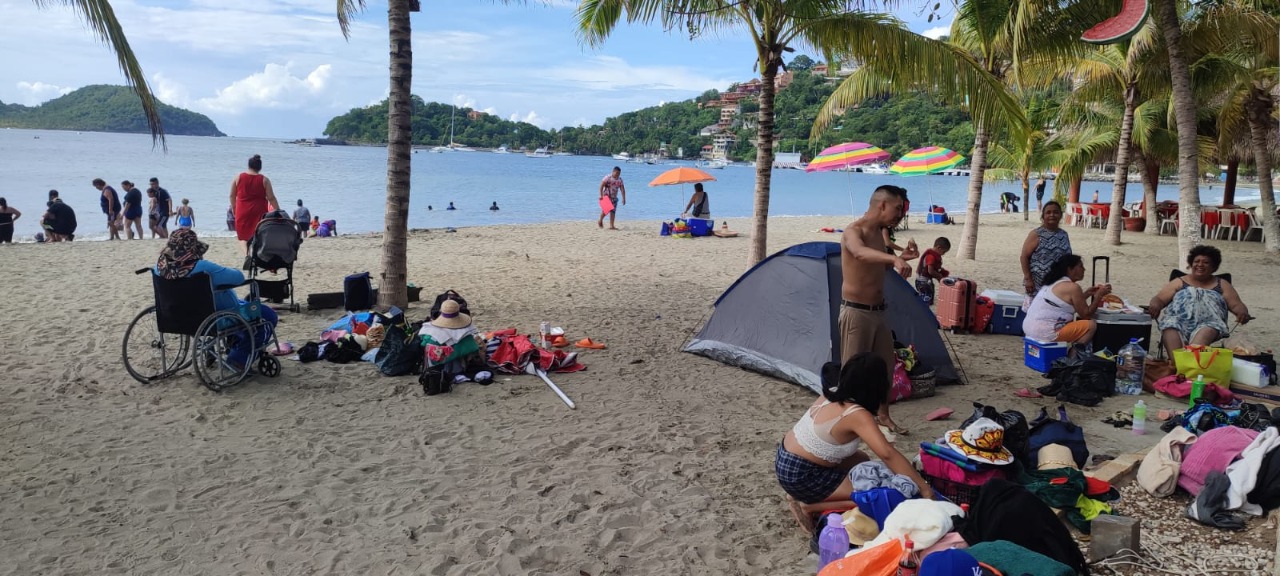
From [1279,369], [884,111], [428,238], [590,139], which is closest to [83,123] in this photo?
[590,139]

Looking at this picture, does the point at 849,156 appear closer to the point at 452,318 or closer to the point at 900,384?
the point at 900,384

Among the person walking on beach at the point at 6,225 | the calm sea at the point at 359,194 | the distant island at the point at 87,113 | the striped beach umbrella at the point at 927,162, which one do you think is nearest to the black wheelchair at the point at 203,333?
the person walking on beach at the point at 6,225

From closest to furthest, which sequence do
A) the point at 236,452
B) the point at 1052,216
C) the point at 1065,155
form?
the point at 236,452, the point at 1052,216, the point at 1065,155

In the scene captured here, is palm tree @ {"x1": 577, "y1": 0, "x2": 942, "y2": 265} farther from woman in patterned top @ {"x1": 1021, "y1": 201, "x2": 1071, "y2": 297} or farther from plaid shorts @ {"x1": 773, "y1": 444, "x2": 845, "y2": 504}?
plaid shorts @ {"x1": 773, "y1": 444, "x2": 845, "y2": 504}

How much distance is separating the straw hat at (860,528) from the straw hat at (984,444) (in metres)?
0.79

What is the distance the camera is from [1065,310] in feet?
23.0

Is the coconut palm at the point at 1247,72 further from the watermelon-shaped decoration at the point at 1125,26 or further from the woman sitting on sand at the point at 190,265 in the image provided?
the woman sitting on sand at the point at 190,265

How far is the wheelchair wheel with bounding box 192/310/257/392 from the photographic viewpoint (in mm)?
6062

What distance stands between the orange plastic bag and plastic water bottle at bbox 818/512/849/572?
1.07ft

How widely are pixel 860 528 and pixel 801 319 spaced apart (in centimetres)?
327

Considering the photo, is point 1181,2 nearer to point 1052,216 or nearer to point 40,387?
point 1052,216

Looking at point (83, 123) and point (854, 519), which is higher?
point (83, 123)

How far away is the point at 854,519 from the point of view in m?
3.61

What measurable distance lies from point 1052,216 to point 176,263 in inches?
299
